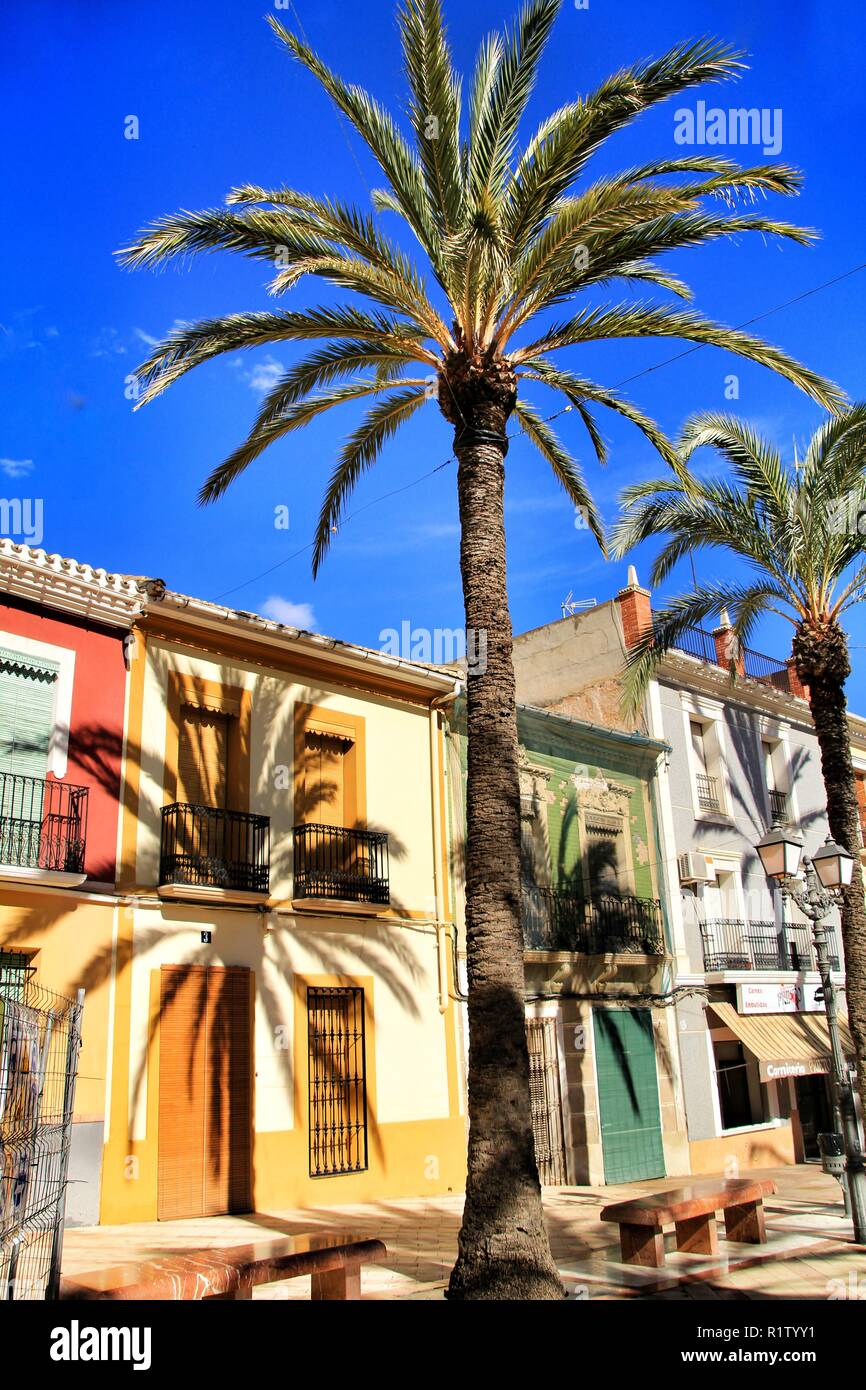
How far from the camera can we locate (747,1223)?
10352 mm

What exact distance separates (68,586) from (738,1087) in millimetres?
15729

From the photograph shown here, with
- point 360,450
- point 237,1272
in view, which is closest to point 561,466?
point 360,450

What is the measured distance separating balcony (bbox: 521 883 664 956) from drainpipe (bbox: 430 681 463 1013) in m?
1.55

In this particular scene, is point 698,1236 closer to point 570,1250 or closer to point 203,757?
point 570,1250

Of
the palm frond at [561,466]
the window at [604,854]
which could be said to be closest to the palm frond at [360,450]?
the palm frond at [561,466]

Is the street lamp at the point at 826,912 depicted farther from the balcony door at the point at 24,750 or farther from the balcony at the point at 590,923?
the balcony door at the point at 24,750

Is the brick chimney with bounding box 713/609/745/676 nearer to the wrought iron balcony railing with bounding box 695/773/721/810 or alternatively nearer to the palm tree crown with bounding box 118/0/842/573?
the wrought iron balcony railing with bounding box 695/773/721/810

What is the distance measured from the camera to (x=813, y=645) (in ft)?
49.7

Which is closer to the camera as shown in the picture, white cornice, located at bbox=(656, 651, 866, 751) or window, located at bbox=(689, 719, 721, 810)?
white cornice, located at bbox=(656, 651, 866, 751)

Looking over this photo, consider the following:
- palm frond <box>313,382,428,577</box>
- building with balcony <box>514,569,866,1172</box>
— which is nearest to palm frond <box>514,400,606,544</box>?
palm frond <box>313,382,428,577</box>

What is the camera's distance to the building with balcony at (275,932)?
40.4 ft

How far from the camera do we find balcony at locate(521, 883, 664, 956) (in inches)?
682
